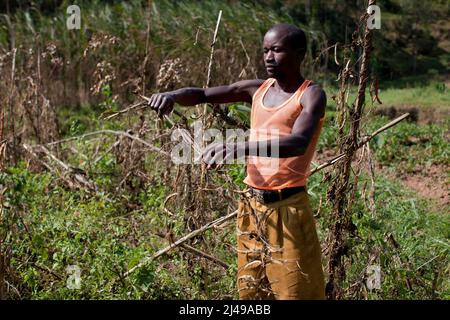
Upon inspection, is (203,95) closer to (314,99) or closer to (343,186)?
(314,99)

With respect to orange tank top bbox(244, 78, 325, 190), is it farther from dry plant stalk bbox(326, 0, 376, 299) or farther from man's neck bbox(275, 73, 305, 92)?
dry plant stalk bbox(326, 0, 376, 299)

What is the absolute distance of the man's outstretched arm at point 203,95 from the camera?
2.61m

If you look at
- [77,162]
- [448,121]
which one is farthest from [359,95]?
[448,121]

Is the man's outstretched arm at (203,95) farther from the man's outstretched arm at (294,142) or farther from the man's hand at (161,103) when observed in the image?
the man's outstretched arm at (294,142)

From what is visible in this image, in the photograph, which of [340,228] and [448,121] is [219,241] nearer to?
[340,228]

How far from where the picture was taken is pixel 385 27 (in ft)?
39.2

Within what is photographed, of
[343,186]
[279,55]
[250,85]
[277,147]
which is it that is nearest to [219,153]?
[277,147]

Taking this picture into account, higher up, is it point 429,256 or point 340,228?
point 340,228

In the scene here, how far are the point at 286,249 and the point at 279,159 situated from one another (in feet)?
1.08

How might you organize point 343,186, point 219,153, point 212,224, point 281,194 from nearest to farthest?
1. point 219,153
2. point 281,194
3. point 343,186
4. point 212,224

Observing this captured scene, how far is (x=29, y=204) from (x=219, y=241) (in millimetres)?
1483

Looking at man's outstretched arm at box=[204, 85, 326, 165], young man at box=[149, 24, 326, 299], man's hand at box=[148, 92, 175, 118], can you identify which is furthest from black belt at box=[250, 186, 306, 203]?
man's hand at box=[148, 92, 175, 118]

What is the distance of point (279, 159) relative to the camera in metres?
2.38

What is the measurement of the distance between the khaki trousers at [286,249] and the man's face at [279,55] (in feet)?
1.44
